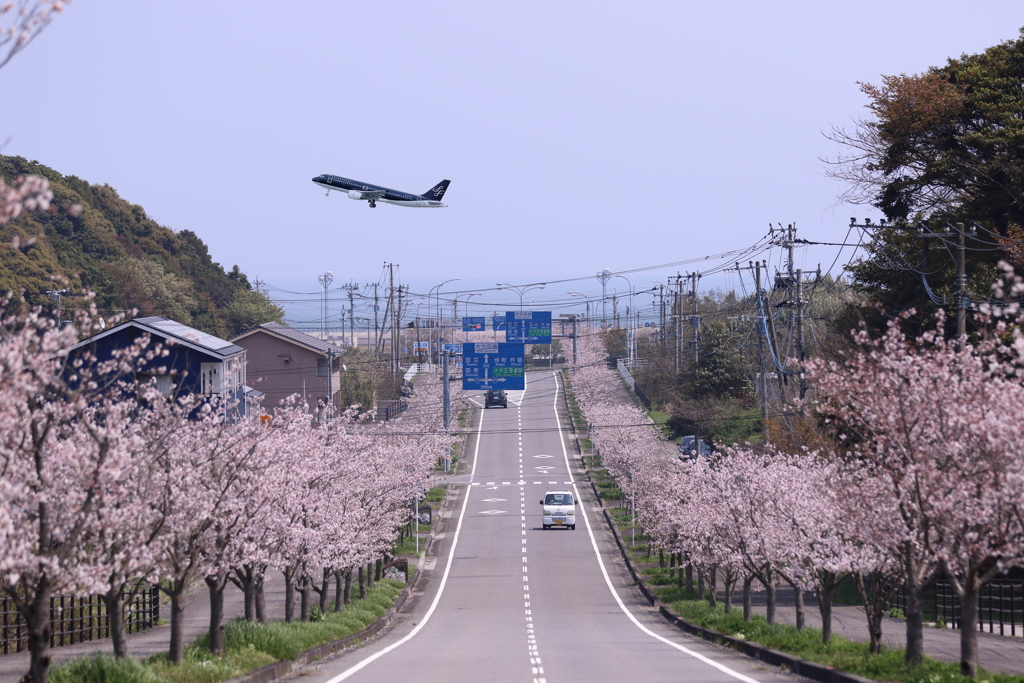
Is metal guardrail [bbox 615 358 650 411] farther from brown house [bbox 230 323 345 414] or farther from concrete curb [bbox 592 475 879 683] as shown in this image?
concrete curb [bbox 592 475 879 683]

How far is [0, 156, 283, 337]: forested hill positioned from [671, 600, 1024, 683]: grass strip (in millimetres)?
40164

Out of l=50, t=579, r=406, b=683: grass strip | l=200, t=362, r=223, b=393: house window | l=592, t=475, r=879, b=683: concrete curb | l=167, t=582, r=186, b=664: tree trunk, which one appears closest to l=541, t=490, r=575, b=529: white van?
l=592, t=475, r=879, b=683: concrete curb

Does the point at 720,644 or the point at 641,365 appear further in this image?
the point at 641,365

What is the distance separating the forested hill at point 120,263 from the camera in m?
53.3

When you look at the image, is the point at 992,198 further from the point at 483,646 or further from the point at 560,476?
the point at 560,476

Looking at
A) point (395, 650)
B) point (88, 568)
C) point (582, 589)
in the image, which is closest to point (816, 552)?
point (395, 650)

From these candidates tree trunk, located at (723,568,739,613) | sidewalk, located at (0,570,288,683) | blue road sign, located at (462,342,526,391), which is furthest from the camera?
blue road sign, located at (462,342,526,391)

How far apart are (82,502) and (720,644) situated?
1498cm

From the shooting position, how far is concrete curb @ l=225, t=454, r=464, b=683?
13.2 metres

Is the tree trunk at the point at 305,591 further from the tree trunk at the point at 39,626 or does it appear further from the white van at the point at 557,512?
the white van at the point at 557,512

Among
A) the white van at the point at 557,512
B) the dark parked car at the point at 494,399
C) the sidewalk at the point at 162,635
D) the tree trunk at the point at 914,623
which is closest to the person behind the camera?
the tree trunk at the point at 914,623

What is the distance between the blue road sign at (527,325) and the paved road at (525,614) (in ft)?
30.4

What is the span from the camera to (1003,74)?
2392 cm

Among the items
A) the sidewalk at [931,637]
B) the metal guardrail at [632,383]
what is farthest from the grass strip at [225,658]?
the metal guardrail at [632,383]
